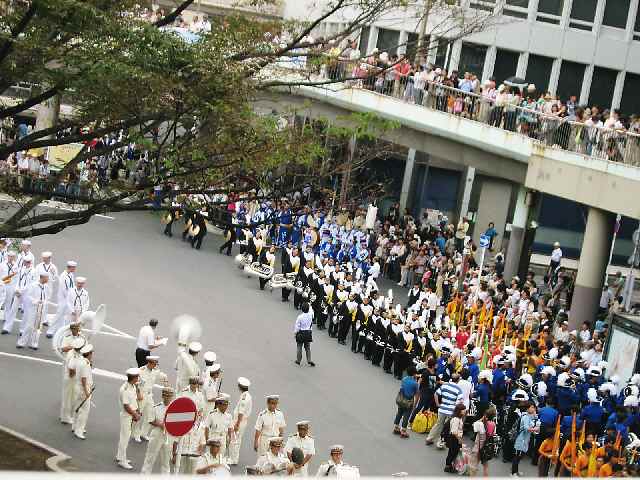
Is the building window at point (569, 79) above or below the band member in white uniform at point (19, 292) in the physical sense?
above

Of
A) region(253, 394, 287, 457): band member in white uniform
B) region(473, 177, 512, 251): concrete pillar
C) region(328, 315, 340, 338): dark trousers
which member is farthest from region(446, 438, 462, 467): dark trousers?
region(473, 177, 512, 251): concrete pillar

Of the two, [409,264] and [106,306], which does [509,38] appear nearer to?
[409,264]

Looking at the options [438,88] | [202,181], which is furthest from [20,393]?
[438,88]

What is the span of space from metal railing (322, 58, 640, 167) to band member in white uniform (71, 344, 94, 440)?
872 cm

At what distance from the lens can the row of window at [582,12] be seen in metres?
39.4

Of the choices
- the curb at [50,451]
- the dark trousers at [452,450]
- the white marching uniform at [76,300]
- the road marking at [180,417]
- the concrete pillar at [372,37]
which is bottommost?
the curb at [50,451]

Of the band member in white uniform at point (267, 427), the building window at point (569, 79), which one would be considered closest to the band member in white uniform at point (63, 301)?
the band member in white uniform at point (267, 427)

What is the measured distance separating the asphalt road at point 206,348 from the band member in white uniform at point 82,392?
22 cm

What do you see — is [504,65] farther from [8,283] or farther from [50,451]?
[50,451]

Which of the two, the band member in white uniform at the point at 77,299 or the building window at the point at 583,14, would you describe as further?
the building window at the point at 583,14

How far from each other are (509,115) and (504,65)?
34.3 ft

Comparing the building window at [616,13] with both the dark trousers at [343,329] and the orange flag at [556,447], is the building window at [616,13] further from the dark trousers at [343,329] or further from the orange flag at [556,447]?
the orange flag at [556,447]

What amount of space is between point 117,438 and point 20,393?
211 centimetres

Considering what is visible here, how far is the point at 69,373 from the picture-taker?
1766 cm
